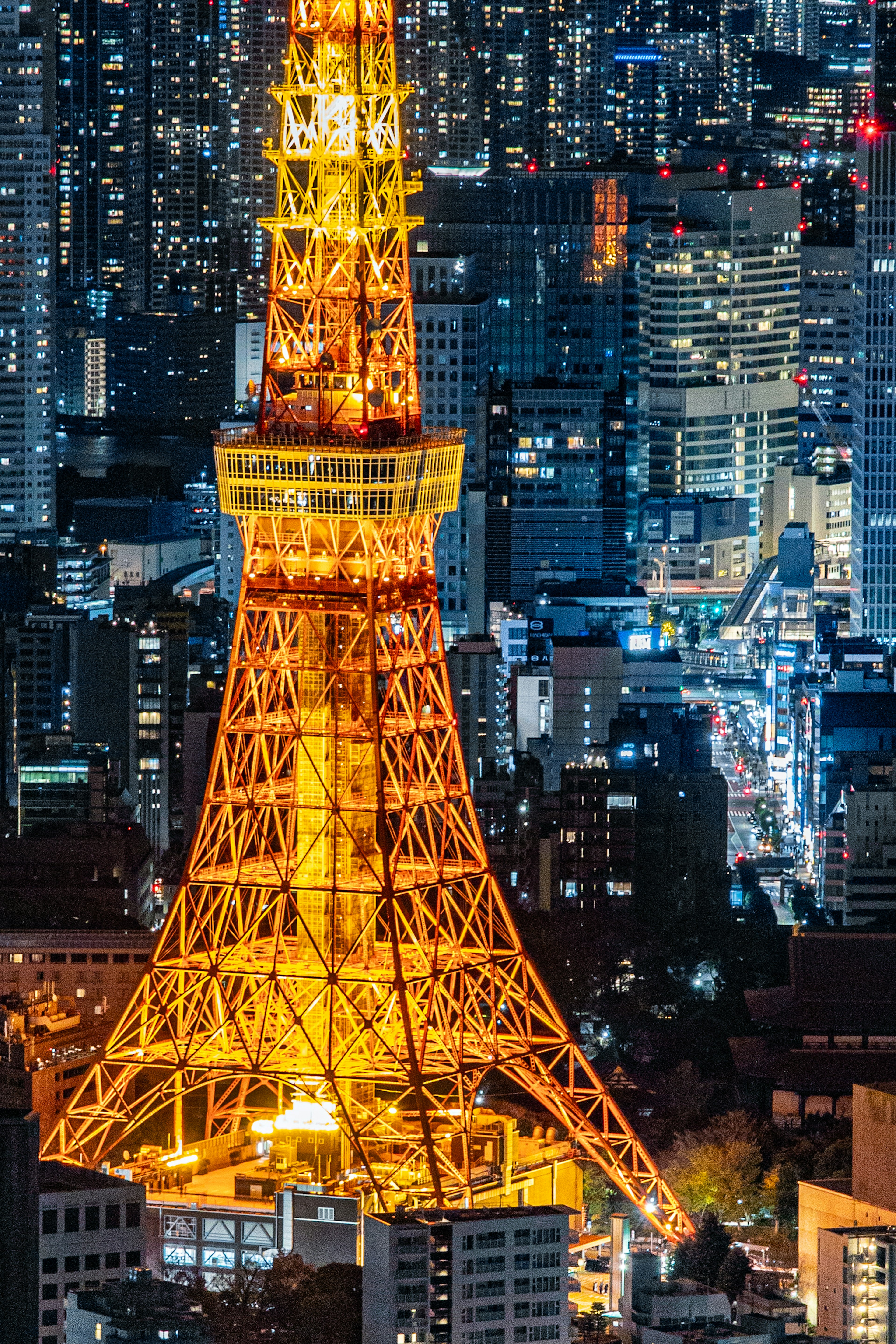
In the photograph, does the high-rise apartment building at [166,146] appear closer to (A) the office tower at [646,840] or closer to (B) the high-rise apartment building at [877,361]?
(B) the high-rise apartment building at [877,361]

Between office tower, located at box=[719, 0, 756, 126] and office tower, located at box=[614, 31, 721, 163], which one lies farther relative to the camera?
office tower, located at box=[719, 0, 756, 126]

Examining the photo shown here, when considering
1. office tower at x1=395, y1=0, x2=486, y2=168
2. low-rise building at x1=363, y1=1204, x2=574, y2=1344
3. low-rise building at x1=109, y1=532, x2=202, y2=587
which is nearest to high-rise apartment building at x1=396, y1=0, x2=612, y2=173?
office tower at x1=395, y1=0, x2=486, y2=168

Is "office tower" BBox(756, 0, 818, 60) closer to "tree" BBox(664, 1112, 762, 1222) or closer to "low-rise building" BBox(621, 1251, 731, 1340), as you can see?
"tree" BBox(664, 1112, 762, 1222)

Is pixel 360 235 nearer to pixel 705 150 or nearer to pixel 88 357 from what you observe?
pixel 705 150

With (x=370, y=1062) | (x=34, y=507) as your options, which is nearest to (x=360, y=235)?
(x=370, y=1062)

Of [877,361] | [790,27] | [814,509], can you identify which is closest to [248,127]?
[814,509]

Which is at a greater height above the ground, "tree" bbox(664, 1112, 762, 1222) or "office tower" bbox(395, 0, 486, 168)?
"office tower" bbox(395, 0, 486, 168)

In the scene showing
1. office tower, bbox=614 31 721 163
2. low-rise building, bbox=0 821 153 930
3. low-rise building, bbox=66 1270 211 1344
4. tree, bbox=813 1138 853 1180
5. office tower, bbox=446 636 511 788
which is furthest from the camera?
office tower, bbox=614 31 721 163
